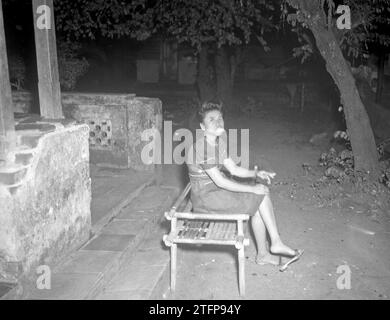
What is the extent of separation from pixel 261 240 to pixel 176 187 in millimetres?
2522

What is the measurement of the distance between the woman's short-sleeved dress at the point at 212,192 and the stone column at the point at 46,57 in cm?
149

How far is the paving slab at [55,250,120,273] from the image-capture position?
3.98 m

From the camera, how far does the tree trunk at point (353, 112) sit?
716 centimetres

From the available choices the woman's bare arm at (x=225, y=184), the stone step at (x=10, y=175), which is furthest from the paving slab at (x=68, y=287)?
the woman's bare arm at (x=225, y=184)

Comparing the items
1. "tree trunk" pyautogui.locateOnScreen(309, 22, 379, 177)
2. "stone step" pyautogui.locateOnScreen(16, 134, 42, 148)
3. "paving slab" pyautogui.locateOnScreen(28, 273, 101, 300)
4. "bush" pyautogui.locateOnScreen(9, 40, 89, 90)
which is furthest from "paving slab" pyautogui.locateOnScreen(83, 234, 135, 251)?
"bush" pyautogui.locateOnScreen(9, 40, 89, 90)

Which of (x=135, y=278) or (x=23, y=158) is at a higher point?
(x=23, y=158)

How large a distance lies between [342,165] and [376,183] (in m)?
0.86

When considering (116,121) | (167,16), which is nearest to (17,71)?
(167,16)

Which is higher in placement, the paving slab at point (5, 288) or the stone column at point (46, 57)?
the stone column at point (46, 57)

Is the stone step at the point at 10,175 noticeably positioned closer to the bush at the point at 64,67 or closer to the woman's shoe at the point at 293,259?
the woman's shoe at the point at 293,259

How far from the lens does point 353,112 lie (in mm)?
7332

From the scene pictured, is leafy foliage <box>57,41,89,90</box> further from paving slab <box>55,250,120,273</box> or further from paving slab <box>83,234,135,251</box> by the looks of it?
paving slab <box>55,250,120,273</box>

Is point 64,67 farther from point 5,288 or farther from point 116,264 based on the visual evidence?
point 5,288
